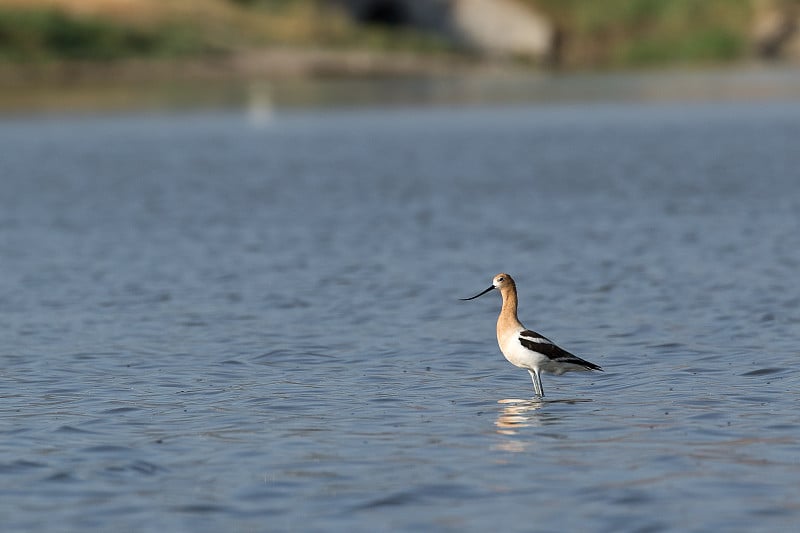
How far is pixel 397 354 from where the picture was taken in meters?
15.9

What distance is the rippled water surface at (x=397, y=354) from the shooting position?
10.4m

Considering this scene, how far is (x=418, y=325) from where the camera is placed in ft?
58.0

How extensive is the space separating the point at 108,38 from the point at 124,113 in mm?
17596

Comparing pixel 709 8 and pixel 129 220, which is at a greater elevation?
pixel 709 8

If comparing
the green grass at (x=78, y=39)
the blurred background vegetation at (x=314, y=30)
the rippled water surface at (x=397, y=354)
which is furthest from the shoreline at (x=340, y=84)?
the rippled water surface at (x=397, y=354)

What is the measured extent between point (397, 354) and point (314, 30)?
73.9m

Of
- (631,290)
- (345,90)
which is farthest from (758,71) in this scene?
(631,290)

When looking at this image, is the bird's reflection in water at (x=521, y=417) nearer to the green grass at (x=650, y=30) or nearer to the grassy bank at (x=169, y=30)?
the grassy bank at (x=169, y=30)

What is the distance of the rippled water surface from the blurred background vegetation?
4486 cm

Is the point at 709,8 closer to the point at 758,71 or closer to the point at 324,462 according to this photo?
the point at 758,71

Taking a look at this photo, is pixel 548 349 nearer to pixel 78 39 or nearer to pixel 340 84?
pixel 78 39

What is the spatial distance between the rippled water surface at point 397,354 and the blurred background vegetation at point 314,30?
44.9m

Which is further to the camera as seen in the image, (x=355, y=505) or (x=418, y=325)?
(x=418, y=325)

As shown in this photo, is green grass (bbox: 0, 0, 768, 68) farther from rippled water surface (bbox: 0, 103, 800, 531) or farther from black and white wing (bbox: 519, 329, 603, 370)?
black and white wing (bbox: 519, 329, 603, 370)
